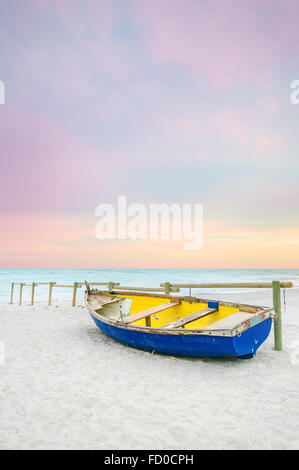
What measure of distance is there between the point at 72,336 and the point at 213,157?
1669cm

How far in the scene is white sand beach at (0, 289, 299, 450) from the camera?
2.58m

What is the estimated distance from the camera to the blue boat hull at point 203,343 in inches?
165

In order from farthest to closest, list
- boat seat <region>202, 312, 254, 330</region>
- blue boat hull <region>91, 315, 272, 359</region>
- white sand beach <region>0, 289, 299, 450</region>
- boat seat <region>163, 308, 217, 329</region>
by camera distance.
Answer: boat seat <region>163, 308, 217, 329</region>
boat seat <region>202, 312, 254, 330</region>
blue boat hull <region>91, 315, 272, 359</region>
white sand beach <region>0, 289, 299, 450</region>

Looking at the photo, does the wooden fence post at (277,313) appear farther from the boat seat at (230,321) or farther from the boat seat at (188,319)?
A: the boat seat at (188,319)

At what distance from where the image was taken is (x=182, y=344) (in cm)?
459

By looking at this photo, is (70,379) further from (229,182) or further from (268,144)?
(229,182)

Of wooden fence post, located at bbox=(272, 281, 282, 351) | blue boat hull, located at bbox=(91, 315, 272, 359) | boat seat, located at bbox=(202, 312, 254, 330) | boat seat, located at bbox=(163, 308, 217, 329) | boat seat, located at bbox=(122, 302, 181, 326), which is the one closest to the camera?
blue boat hull, located at bbox=(91, 315, 272, 359)

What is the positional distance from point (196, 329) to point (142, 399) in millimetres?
1356

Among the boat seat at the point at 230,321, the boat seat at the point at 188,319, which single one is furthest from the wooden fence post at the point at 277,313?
the boat seat at the point at 188,319

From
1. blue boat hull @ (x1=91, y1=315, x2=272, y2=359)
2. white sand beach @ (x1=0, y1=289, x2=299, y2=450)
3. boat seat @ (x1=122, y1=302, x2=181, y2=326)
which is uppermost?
boat seat @ (x1=122, y1=302, x2=181, y2=326)

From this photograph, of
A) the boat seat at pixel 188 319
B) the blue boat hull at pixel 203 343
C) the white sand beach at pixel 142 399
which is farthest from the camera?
the boat seat at pixel 188 319

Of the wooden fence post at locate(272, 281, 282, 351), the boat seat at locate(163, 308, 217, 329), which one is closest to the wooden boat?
the boat seat at locate(163, 308, 217, 329)

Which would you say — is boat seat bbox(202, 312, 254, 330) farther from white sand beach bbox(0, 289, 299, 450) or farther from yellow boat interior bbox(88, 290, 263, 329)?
white sand beach bbox(0, 289, 299, 450)
